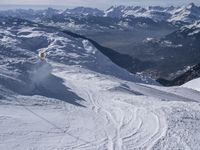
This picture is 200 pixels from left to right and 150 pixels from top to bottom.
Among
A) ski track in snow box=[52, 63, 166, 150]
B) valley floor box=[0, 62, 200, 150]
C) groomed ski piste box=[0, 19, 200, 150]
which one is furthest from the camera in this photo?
ski track in snow box=[52, 63, 166, 150]

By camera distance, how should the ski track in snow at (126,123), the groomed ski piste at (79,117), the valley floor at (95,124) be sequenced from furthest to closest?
the ski track in snow at (126,123), the groomed ski piste at (79,117), the valley floor at (95,124)

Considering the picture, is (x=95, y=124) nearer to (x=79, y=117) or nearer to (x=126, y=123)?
(x=79, y=117)

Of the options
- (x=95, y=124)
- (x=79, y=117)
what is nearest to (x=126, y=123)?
(x=95, y=124)

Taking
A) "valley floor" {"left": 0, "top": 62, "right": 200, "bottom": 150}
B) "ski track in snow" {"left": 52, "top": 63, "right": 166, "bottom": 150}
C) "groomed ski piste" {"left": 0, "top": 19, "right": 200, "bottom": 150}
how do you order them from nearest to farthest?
1. "valley floor" {"left": 0, "top": 62, "right": 200, "bottom": 150}
2. "groomed ski piste" {"left": 0, "top": 19, "right": 200, "bottom": 150}
3. "ski track in snow" {"left": 52, "top": 63, "right": 166, "bottom": 150}

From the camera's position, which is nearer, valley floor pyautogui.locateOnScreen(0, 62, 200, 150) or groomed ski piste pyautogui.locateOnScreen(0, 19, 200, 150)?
valley floor pyautogui.locateOnScreen(0, 62, 200, 150)

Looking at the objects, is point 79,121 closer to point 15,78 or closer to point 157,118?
point 157,118

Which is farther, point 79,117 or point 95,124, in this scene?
point 79,117

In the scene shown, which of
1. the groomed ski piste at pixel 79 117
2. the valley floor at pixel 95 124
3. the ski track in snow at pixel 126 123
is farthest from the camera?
the ski track in snow at pixel 126 123

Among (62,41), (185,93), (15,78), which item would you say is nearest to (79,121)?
(15,78)
